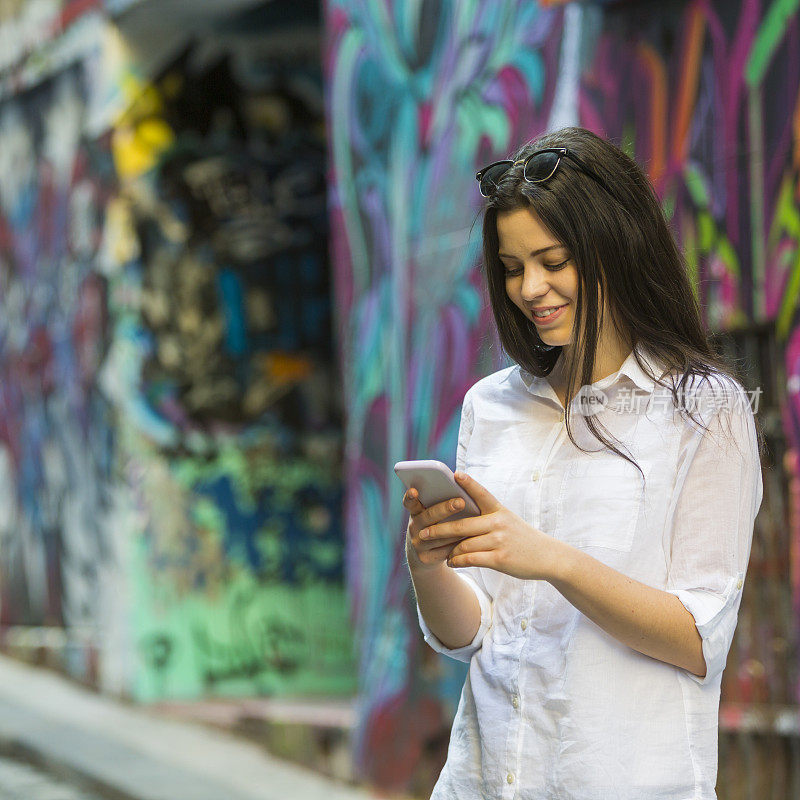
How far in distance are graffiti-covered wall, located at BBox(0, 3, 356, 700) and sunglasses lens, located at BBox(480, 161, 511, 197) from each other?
5829 mm

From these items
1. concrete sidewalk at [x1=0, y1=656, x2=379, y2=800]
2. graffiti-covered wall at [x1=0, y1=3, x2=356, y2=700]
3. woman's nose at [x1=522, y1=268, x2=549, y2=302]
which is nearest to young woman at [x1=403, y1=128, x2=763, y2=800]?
woman's nose at [x1=522, y1=268, x2=549, y2=302]

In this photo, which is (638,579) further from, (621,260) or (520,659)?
(621,260)

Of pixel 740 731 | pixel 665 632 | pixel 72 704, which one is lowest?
pixel 72 704

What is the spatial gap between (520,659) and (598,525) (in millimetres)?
252

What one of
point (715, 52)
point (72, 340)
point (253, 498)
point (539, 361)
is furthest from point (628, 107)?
point (72, 340)

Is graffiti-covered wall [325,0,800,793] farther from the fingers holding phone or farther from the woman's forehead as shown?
the fingers holding phone

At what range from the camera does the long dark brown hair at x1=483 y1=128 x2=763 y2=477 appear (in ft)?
6.79

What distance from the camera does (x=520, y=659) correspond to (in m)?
2.12

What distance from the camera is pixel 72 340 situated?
8656 mm

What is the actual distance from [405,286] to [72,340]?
142 inches

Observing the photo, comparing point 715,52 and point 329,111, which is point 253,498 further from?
point 715,52

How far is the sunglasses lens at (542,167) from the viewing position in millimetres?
2102

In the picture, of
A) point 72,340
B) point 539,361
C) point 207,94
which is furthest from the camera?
point 72,340

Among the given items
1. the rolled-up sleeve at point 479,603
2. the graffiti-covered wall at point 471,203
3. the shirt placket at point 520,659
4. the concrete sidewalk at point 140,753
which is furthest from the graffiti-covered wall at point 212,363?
the shirt placket at point 520,659
